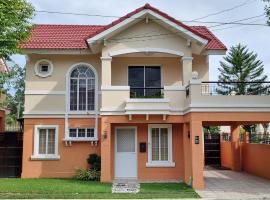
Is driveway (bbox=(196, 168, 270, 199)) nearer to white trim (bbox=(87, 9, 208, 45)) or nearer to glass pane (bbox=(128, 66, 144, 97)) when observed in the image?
glass pane (bbox=(128, 66, 144, 97))

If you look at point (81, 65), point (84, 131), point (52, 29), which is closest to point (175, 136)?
point (84, 131)

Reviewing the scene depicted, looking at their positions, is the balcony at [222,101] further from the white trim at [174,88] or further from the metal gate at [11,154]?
the metal gate at [11,154]

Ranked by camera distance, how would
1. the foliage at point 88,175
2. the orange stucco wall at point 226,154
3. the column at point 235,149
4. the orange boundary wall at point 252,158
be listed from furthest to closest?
the orange stucco wall at point 226,154 < the column at point 235,149 < the orange boundary wall at point 252,158 < the foliage at point 88,175

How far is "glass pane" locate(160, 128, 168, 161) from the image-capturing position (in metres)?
16.6

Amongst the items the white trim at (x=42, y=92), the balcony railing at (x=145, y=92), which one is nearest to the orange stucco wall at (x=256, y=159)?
the balcony railing at (x=145, y=92)

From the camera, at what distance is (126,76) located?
17359 mm

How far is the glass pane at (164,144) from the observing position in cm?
1658

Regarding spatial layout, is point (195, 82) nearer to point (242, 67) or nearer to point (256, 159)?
point (256, 159)

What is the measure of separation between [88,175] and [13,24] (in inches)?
282

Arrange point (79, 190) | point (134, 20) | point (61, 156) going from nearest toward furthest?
point (79, 190) → point (134, 20) → point (61, 156)

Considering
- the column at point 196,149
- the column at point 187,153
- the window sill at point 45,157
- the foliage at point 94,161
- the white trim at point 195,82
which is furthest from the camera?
the window sill at point 45,157

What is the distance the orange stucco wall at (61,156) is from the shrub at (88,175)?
0.70m

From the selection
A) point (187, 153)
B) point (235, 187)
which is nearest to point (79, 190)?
point (187, 153)

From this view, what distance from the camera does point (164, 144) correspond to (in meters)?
16.7
